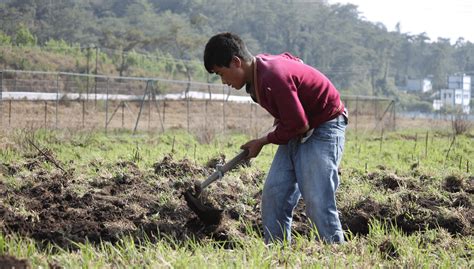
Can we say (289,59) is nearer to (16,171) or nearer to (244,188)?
(244,188)

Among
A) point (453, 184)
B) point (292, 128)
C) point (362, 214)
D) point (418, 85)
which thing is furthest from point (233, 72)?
point (418, 85)

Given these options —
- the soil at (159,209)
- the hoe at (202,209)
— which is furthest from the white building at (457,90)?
the hoe at (202,209)

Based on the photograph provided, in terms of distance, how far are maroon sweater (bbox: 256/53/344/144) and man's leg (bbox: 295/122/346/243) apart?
0.35ft

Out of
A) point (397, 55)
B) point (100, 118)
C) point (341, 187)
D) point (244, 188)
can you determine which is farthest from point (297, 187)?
point (397, 55)

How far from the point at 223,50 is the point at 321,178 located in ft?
3.36

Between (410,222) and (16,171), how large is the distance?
170 inches

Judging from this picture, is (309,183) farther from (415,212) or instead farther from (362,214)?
(415,212)

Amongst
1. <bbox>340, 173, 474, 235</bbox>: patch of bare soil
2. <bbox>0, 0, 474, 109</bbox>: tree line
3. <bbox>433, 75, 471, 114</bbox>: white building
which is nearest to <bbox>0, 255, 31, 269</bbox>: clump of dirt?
<bbox>340, 173, 474, 235</bbox>: patch of bare soil

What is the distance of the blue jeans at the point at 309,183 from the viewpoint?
454cm

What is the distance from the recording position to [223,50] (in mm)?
4340

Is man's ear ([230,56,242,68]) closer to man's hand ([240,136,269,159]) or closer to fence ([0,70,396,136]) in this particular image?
man's hand ([240,136,269,159])

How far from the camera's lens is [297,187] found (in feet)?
16.0

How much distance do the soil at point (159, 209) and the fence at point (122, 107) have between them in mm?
7884

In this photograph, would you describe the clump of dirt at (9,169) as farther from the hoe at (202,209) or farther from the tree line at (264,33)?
the tree line at (264,33)
